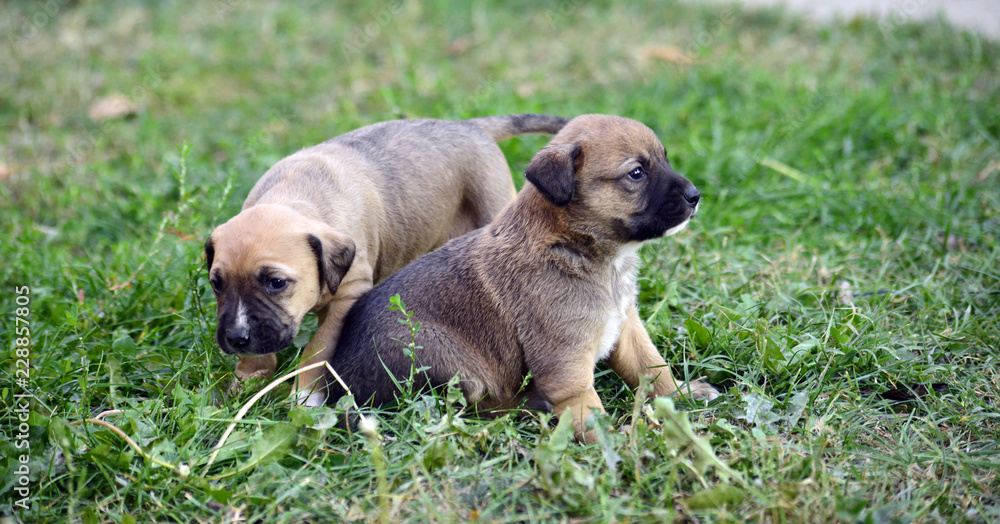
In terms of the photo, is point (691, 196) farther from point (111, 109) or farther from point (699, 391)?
point (111, 109)

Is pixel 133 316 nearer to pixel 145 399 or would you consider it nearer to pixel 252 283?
pixel 145 399

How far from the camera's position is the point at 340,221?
172 inches

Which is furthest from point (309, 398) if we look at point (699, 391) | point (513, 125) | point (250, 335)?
point (513, 125)

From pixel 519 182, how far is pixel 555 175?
7.34ft

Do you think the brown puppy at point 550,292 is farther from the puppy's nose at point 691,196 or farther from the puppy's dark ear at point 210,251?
the puppy's dark ear at point 210,251

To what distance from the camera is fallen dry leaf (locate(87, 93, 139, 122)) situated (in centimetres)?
751

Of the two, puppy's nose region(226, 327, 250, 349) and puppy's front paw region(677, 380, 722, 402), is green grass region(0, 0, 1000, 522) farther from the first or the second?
puppy's nose region(226, 327, 250, 349)

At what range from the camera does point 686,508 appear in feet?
9.98

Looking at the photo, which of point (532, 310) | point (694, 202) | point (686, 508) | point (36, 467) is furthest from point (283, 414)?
point (694, 202)

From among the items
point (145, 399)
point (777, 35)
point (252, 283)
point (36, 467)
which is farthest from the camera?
point (777, 35)

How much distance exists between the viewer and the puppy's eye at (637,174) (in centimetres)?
379

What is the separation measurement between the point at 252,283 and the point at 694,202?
7.16 feet

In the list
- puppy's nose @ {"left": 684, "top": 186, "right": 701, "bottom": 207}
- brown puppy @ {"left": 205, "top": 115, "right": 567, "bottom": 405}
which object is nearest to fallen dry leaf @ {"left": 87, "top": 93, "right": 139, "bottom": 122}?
brown puppy @ {"left": 205, "top": 115, "right": 567, "bottom": 405}

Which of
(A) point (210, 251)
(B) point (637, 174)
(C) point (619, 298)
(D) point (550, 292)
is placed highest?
(B) point (637, 174)
